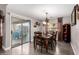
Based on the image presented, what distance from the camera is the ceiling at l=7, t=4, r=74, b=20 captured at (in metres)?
2.21

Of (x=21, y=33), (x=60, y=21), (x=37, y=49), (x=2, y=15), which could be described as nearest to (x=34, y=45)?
(x=37, y=49)

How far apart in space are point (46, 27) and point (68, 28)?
415mm

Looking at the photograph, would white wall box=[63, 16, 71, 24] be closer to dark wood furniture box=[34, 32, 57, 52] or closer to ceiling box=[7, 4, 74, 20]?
ceiling box=[7, 4, 74, 20]

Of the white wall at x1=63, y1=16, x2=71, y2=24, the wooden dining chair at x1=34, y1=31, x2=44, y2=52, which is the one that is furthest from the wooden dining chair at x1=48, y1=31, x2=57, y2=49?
the white wall at x1=63, y1=16, x2=71, y2=24

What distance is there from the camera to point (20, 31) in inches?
90.0

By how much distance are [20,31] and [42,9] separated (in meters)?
0.59

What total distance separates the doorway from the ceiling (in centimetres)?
17

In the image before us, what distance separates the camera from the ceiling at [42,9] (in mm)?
2213

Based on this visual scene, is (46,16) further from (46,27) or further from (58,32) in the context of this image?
(58,32)

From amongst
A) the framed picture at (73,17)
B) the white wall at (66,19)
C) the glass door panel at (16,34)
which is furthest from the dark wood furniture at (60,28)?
the glass door panel at (16,34)

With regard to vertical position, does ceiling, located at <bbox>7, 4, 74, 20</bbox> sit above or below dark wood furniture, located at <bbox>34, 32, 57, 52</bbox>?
above

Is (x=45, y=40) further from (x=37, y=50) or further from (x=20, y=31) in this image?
(x=20, y=31)

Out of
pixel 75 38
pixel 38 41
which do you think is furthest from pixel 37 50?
pixel 75 38
